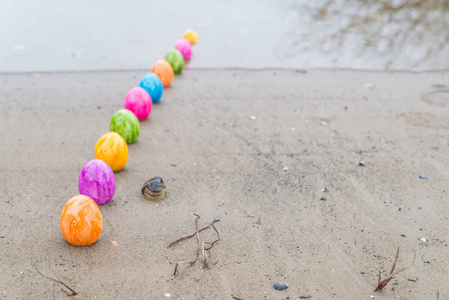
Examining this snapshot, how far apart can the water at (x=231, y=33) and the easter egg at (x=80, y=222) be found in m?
4.74

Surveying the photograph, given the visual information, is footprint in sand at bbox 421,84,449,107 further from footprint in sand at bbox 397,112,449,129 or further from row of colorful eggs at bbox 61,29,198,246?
row of colorful eggs at bbox 61,29,198,246

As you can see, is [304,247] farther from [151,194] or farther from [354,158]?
[354,158]

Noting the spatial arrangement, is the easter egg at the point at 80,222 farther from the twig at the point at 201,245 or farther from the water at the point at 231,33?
the water at the point at 231,33

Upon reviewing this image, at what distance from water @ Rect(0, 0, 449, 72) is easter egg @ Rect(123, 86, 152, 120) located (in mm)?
2106

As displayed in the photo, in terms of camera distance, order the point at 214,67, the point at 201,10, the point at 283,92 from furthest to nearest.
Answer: the point at 201,10 < the point at 214,67 < the point at 283,92

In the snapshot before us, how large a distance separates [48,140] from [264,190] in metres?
2.67

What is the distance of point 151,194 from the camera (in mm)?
4266

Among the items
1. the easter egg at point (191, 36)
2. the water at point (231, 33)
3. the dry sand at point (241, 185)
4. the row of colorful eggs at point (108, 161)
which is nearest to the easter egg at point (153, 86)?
the row of colorful eggs at point (108, 161)

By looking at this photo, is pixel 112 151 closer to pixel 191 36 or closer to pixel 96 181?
pixel 96 181

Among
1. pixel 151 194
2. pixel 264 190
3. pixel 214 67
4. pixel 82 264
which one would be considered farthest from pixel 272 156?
pixel 214 67

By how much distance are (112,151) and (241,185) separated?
1.37m

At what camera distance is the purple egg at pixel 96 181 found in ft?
13.3

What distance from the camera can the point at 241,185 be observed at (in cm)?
466

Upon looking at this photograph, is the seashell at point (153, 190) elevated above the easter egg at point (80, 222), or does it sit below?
below
